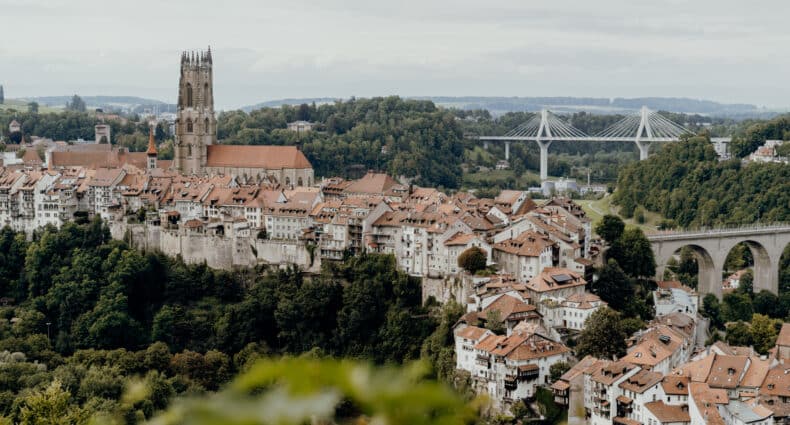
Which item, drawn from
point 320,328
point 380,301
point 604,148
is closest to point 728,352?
point 380,301

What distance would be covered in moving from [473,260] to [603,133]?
5921cm

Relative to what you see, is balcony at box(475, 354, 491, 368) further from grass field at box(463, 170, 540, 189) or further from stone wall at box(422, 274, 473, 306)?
grass field at box(463, 170, 540, 189)

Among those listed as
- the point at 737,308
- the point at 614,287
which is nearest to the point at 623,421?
the point at 614,287

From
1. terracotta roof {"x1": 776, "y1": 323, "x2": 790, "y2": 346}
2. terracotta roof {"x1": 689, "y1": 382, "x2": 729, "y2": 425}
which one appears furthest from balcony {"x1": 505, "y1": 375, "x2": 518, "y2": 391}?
terracotta roof {"x1": 776, "y1": 323, "x2": 790, "y2": 346}

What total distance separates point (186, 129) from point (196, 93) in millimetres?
2010

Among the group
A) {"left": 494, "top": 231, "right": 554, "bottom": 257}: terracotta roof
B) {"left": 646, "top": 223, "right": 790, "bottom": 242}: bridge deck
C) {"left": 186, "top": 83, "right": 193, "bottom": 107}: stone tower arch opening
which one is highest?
{"left": 186, "top": 83, "right": 193, "bottom": 107}: stone tower arch opening

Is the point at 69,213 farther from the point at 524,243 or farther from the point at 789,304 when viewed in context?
the point at 789,304

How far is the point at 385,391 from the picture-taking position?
2404 mm

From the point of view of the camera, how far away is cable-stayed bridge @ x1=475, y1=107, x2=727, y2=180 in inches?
2987

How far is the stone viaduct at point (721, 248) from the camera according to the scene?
38.7 m

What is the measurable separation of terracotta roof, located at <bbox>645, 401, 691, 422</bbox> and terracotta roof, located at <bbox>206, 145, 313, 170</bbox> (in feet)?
92.6

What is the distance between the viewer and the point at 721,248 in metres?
41.0

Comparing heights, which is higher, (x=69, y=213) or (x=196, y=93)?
(x=196, y=93)

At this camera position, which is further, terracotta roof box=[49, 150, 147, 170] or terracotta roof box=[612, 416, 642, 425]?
terracotta roof box=[49, 150, 147, 170]
